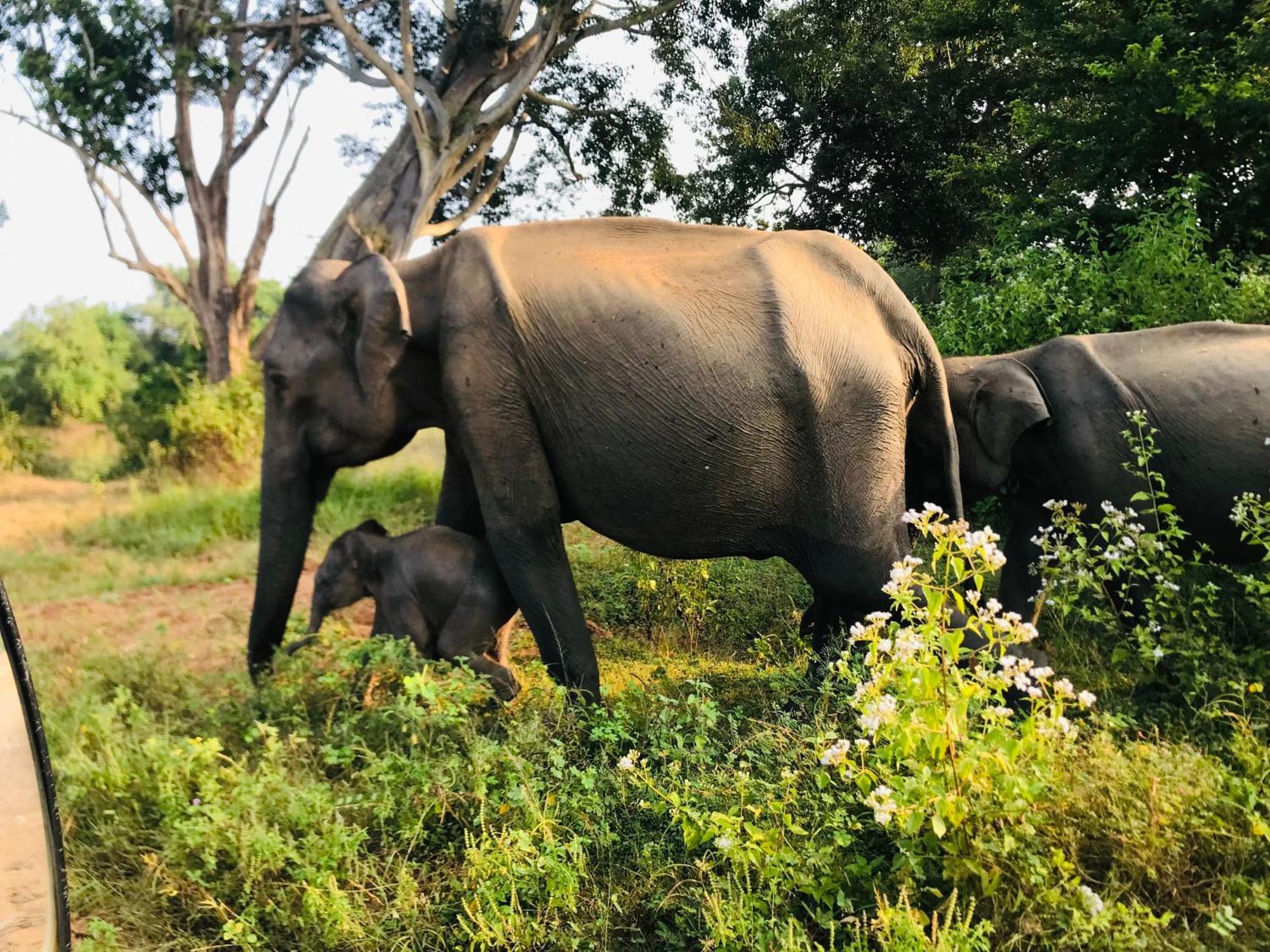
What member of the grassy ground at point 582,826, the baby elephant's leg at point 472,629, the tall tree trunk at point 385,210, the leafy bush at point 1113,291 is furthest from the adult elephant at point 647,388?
the tall tree trunk at point 385,210

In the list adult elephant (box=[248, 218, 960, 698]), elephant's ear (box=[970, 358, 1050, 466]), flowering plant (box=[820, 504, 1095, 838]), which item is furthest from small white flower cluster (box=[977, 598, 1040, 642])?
elephant's ear (box=[970, 358, 1050, 466])

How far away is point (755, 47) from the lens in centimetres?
985

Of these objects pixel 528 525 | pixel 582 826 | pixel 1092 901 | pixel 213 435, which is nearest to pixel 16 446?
pixel 213 435

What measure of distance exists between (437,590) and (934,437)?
227 centimetres

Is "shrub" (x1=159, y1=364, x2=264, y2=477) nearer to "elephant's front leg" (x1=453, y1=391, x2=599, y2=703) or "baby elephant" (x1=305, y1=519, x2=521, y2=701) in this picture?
"baby elephant" (x1=305, y1=519, x2=521, y2=701)

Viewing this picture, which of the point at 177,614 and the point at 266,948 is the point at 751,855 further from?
the point at 177,614

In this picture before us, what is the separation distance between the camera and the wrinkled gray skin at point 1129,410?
4246mm

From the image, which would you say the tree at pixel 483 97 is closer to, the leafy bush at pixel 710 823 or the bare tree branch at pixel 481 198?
the bare tree branch at pixel 481 198

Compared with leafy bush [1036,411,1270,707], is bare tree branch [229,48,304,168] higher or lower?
higher

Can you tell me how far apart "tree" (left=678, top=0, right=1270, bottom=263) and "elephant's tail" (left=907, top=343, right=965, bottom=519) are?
4.18m

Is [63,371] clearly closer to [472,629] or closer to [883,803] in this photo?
[472,629]

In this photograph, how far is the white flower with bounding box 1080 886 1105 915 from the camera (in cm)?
212

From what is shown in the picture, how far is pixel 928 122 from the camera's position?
378 inches

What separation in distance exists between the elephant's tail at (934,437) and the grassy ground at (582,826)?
1.00 m
